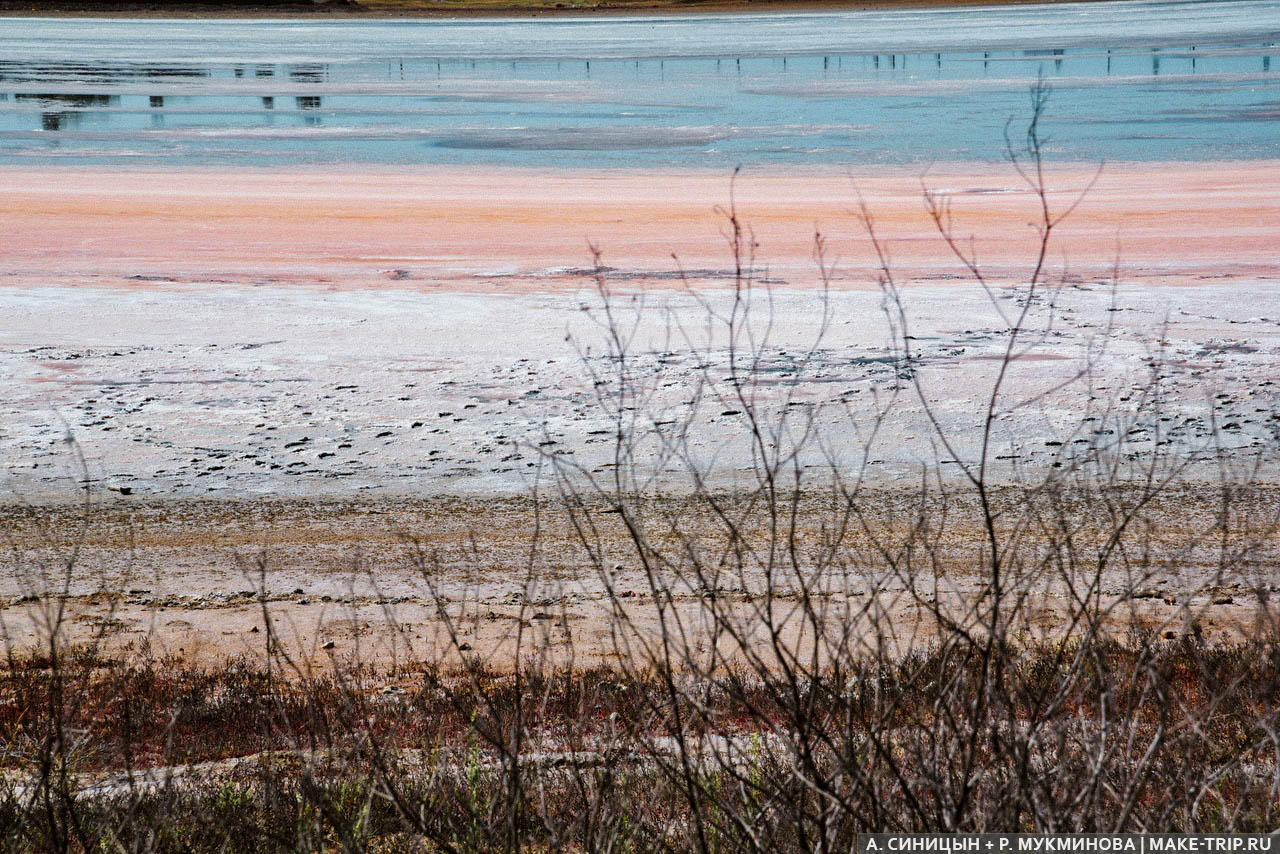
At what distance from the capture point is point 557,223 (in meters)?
20.9

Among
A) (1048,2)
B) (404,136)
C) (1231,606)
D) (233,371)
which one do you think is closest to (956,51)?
(404,136)

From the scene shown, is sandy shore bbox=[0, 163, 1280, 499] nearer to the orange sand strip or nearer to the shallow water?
the orange sand strip

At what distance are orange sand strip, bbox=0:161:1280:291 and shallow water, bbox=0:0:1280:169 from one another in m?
2.36

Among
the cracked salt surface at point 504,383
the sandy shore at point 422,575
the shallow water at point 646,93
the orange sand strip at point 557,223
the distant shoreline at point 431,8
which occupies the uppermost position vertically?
the distant shoreline at point 431,8

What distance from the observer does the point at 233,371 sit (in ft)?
42.6

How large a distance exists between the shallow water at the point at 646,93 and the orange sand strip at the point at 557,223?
7.74ft

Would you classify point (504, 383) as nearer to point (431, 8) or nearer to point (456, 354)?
point (456, 354)

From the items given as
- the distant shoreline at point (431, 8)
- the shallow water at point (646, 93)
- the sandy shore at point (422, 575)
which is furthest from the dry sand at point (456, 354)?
the distant shoreline at point (431, 8)

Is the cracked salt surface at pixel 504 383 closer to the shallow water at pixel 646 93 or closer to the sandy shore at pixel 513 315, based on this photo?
the sandy shore at pixel 513 315

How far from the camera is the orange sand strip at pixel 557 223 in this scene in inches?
699

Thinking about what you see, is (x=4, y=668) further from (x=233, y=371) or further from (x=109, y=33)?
(x=109, y=33)

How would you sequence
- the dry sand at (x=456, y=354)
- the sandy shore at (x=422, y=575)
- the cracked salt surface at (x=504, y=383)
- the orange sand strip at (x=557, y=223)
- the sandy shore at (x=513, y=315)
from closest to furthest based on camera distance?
the sandy shore at (x=422, y=575), the dry sand at (x=456, y=354), the cracked salt surface at (x=504, y=383), the sandy shore at (x=513, y=315), the orange sand strip at (x=557, y=223)

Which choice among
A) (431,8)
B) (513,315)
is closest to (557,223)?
(513,315)

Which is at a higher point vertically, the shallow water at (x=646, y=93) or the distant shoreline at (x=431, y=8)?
the distant shoreline at (x=431, y=8)
